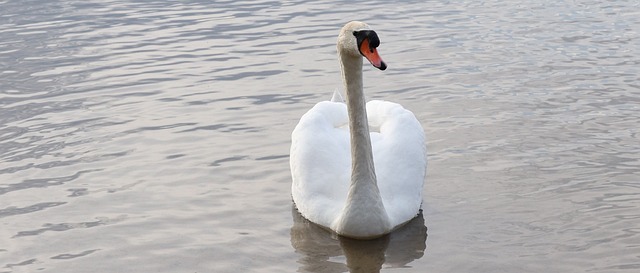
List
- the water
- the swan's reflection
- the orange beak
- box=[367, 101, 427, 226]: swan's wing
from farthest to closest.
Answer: box=[367, 101, 427, 226]: swan's wing < the water < the swan's reflection < the orange beak

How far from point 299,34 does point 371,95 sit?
16.8 feet

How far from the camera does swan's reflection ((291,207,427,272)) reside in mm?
7477

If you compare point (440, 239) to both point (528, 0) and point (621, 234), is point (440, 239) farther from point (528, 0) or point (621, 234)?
point (528, 0)

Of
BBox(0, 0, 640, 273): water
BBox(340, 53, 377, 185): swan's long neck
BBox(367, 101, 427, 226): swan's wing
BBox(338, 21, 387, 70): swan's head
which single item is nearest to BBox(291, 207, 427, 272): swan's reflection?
BBox(0, 0, 640, 273): water

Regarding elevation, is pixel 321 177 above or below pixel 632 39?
above

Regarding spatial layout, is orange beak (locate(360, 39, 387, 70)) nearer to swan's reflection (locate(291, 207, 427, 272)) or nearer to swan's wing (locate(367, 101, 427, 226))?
swan's wing (locate(367, 101, 427, 226))

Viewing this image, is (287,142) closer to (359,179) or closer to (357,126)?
(357,126)

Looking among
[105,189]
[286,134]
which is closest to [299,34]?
[286,134]

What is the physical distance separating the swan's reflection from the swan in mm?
73

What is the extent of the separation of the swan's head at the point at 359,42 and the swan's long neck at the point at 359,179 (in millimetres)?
96

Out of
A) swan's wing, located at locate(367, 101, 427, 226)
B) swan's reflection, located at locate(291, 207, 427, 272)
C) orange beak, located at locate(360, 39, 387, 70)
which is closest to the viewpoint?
orange beak, located at locate(360, 39, 387, 70)

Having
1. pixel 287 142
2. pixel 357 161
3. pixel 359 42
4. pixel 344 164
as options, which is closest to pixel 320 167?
pixel 344 164

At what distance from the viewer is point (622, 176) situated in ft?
28.8

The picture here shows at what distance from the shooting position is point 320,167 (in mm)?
8359
